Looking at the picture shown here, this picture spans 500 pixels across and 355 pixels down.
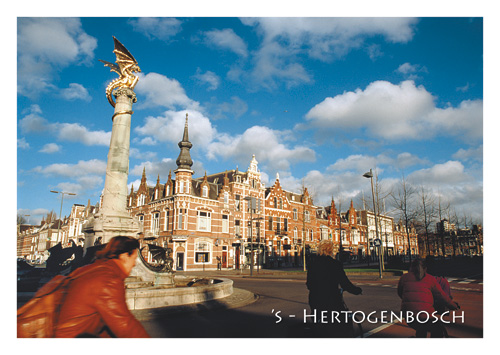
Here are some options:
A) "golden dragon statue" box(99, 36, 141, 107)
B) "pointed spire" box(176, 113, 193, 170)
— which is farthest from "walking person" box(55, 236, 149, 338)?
"pointed spire" box(176, 113, 193, 170)

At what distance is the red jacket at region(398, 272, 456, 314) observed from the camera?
4.71 m

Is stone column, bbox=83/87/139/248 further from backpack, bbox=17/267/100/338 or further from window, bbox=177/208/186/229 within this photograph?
window, bbox=177/208/186/229

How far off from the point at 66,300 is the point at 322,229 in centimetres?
5815

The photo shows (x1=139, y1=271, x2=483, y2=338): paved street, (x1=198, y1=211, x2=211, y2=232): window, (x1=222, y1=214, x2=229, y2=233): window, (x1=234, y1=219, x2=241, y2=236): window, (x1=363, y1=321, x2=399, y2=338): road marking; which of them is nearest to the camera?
(x1=363, y1=321, x2=399, y2=338): road marking

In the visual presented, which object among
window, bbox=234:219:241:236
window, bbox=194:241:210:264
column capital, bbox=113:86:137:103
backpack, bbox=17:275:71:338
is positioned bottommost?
window, bbox=194:241:210:264

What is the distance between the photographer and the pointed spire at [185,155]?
37.6 meters

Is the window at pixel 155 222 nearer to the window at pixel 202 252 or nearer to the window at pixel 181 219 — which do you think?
the window at pixel 181 219

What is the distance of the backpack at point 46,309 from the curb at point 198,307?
17.0 feet

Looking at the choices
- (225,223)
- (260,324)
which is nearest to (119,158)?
(260,324)

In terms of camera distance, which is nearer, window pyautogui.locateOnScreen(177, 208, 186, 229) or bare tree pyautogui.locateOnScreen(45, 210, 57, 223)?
window pyautogui.locateOnScreen(177, 208, 186, 229)

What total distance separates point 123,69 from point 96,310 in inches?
561

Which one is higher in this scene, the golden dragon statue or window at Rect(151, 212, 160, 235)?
the golden dragon statue

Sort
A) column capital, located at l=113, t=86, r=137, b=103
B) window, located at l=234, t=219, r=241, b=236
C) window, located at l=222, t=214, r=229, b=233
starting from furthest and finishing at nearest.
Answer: window, located at l=234, t=219, r=241, b=236
window, located at l=222, t=214, r=229, b=233
column capital, located at l=113, t=86, r=137, b=103

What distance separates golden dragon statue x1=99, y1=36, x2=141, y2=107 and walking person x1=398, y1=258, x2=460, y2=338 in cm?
1438
